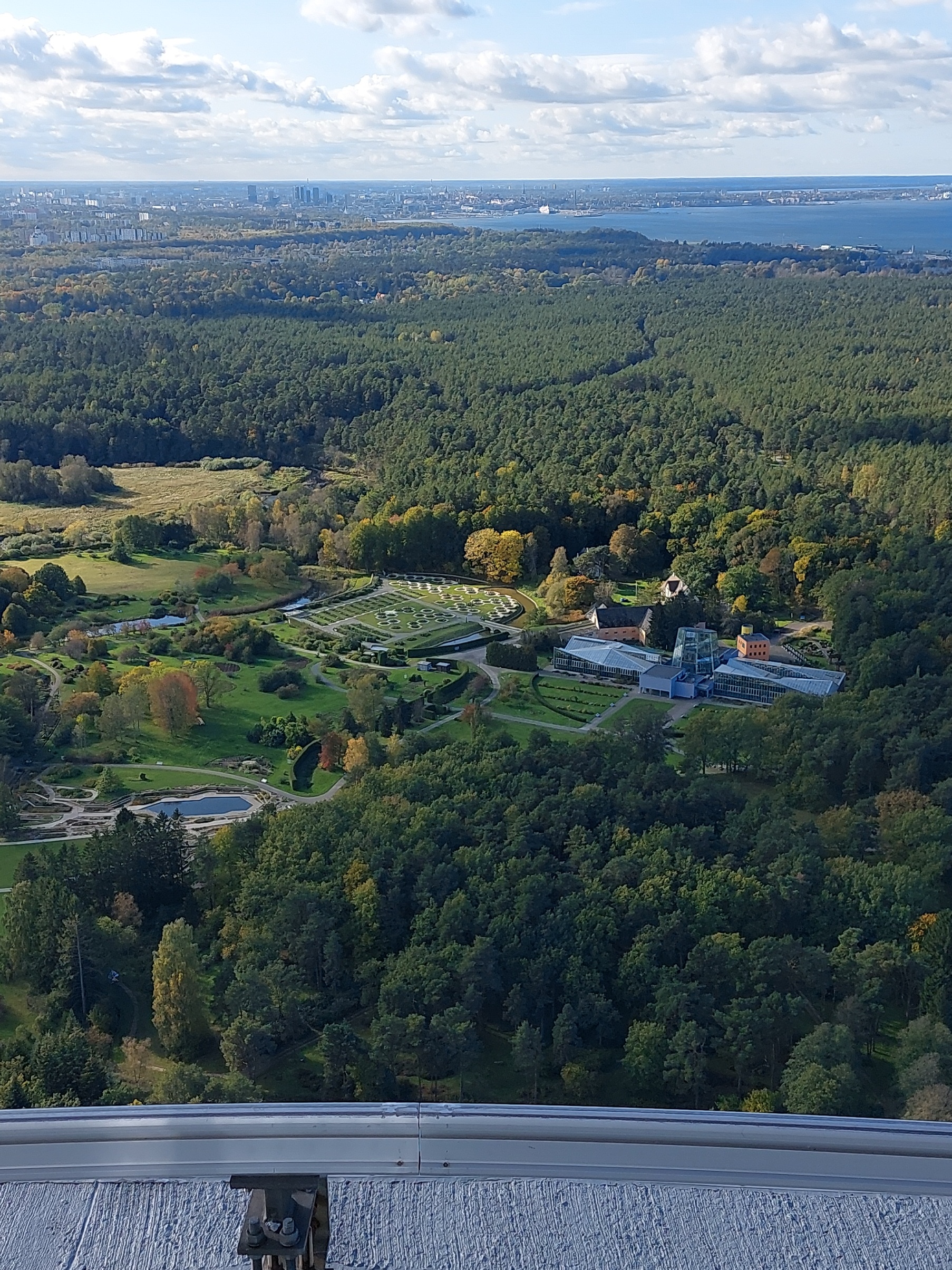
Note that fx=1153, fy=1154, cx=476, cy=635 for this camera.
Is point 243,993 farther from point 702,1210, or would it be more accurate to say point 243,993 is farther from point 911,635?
point 911,635

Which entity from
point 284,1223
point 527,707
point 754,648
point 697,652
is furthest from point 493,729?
point 284,1223

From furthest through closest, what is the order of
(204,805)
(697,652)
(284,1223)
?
(697,652) → (204,805) → (284,1223)

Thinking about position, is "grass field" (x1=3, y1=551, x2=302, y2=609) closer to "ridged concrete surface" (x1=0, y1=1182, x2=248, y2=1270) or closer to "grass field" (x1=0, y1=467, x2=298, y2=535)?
"grass field" (x1=0, y1=467, x2=298, y2=535)

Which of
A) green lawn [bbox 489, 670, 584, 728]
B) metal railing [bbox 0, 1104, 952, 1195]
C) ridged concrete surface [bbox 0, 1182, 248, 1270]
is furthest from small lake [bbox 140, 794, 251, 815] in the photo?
ridged concrete surface [bbox 0, 1182, 248, 1270]

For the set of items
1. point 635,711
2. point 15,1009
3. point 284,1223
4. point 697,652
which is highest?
point 284,1223

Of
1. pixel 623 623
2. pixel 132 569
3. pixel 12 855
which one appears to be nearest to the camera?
pixel 12 855

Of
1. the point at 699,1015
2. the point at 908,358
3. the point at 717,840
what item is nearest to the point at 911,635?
the point at 717,840

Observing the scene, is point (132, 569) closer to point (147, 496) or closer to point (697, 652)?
point (147, 496)
